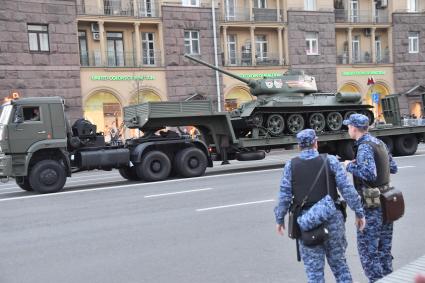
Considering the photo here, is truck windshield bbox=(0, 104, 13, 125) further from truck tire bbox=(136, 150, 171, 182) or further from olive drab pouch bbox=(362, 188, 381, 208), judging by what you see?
olive drab pouch bbox=(362, 188, 381, 208)

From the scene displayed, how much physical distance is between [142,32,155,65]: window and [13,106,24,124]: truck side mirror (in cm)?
1862

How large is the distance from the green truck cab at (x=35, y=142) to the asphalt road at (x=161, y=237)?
29.3 inches

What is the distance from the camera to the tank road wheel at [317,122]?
18922mm

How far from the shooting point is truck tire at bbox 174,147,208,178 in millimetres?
15734

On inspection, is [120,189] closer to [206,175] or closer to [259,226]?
[206,175]

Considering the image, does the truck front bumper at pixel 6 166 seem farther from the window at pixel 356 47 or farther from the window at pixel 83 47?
the window at pixel 356 47

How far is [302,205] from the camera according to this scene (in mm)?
4395

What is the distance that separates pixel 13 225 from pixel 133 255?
353cm

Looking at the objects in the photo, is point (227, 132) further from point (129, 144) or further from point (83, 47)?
point (83, 47)

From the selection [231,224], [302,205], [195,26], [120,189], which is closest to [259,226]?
[231,224]

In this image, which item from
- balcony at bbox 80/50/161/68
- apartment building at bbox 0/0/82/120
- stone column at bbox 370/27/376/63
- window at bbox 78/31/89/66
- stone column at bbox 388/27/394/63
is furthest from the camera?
stone column at bbox 388/27/394/63

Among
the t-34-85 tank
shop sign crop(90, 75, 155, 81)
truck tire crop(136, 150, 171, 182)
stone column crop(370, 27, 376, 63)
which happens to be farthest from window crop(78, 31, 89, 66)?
stone column crop(370, 27, 376, 63)

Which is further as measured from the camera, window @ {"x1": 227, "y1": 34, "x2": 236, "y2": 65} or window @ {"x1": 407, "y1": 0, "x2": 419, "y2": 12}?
window @ {"x1": 407, "y1": 0, "x2": 419, "y2": 12}

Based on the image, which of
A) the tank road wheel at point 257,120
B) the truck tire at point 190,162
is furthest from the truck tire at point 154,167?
the tank road wheel at point 257,120
